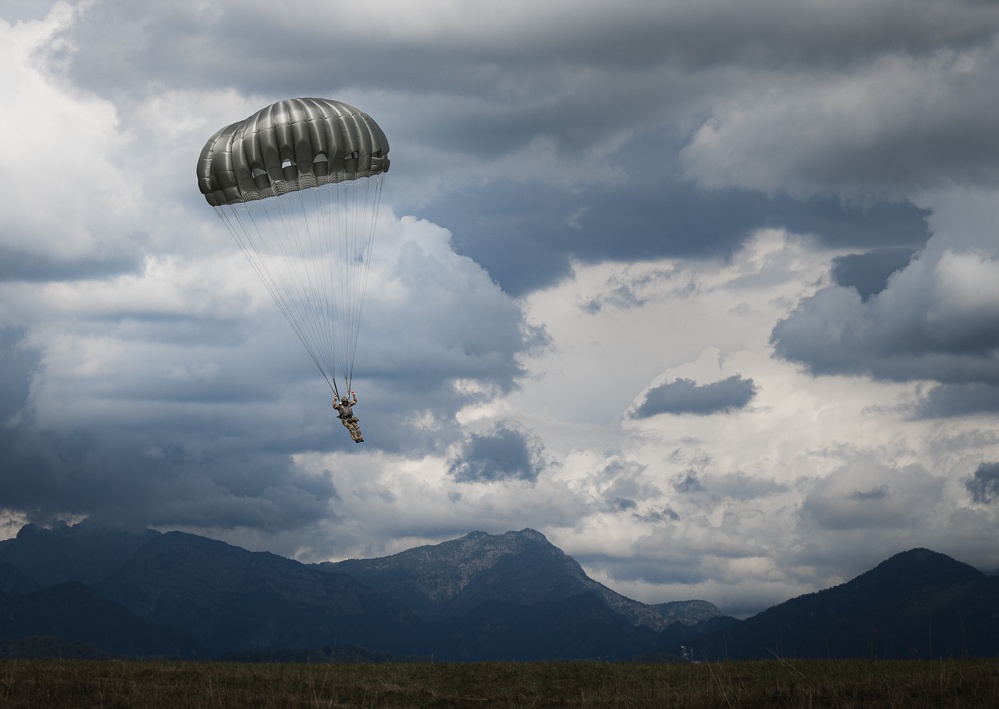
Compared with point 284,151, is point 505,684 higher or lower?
lower

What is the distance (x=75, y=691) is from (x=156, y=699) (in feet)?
12.2

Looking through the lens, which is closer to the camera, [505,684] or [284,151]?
[505,684]

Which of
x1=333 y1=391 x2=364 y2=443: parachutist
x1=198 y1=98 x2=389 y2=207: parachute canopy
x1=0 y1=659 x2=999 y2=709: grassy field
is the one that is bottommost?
x1=0 y1=659 x2=999 y2=709: grassy field

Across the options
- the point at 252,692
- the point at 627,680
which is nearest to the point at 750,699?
the point at 627,680

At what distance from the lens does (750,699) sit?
37156mm

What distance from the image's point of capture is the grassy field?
37031 millimetres

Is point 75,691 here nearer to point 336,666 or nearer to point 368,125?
point 336,666

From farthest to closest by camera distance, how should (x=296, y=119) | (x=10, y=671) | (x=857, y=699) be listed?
1. (x=296, y=119)
2. (x=10, y=671)
3. (x=857, y=699)

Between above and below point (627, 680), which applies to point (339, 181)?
above

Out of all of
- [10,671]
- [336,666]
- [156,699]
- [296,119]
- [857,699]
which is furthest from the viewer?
[296,119]

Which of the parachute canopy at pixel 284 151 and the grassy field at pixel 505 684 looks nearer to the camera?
the grassy field at pixel 505 684

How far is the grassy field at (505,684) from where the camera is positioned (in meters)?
37.0

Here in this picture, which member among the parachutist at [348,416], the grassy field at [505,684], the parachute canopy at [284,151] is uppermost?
the parachute canopy at [284,151]

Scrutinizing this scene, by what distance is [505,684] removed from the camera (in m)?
43.2
